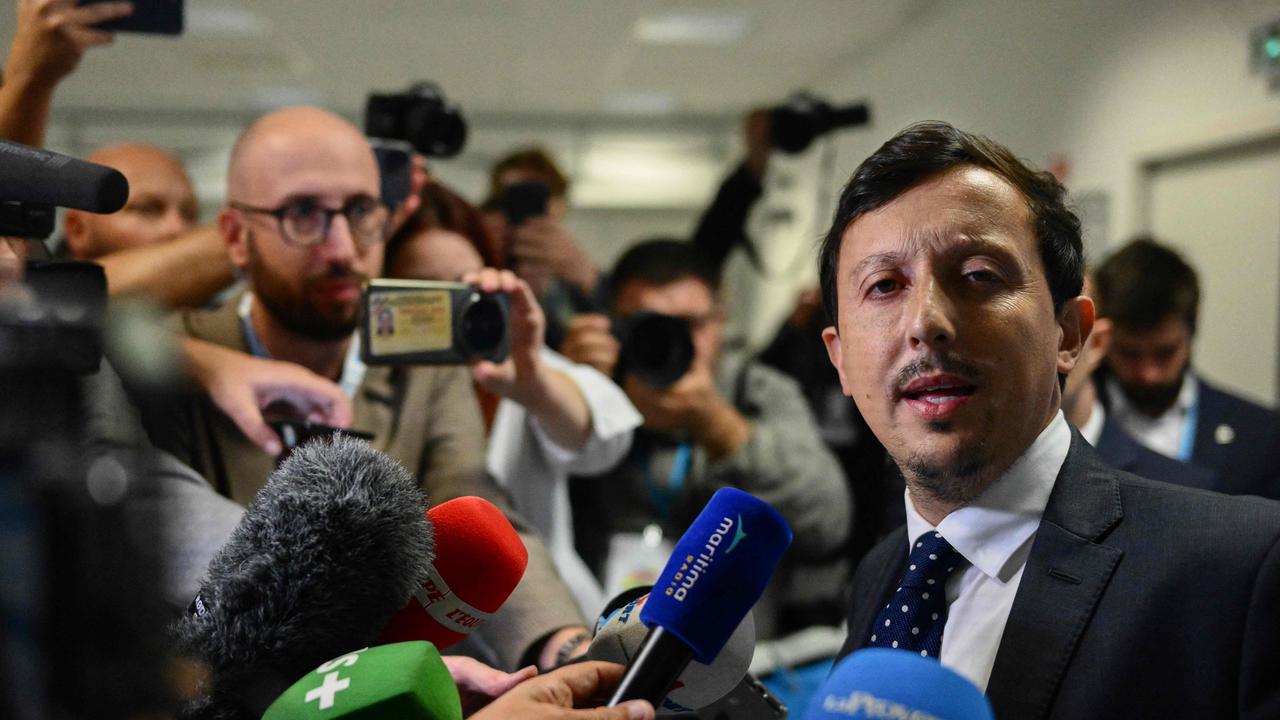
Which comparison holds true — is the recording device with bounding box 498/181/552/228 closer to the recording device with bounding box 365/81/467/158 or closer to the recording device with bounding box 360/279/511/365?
the recording device with bounding box 365/81/467/158

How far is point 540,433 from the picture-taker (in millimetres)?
1474

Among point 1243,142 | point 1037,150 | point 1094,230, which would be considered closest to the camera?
point 1243,142

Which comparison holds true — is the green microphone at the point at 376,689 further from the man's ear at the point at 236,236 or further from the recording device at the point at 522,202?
the recording device at the point at 522,202

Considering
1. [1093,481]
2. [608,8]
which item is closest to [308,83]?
[608,8]

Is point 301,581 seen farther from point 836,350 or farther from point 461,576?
point 836,350

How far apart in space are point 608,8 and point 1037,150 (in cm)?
218

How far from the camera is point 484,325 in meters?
1.25

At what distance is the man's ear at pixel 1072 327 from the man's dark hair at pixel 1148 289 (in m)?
1.39

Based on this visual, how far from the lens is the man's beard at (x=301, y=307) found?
3.89 feet

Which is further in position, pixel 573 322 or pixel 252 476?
pixel 573 322

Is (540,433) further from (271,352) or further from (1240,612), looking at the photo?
(1240,612)

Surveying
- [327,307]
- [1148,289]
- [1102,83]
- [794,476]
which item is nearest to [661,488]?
[794,476]

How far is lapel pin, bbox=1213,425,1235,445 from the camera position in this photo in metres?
2.13

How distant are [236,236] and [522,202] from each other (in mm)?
714
